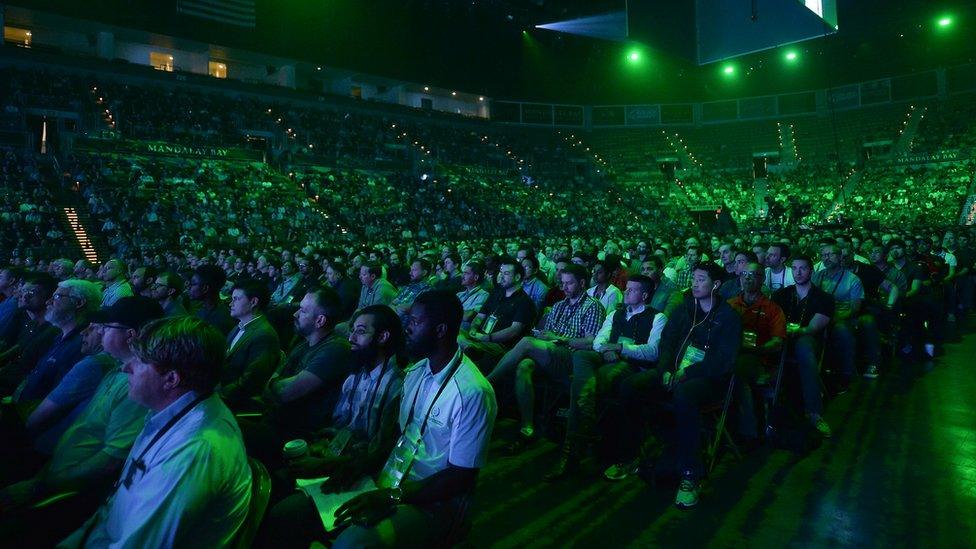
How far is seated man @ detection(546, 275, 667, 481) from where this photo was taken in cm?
434

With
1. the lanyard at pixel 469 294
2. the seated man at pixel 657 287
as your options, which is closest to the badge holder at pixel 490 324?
the lanyard at pixel 469 294

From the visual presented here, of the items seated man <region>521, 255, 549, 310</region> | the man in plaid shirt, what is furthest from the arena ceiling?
the man in plaid shirt

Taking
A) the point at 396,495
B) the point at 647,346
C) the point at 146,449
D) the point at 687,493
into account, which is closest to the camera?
the point at 146,449

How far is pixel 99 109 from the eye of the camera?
2397 centimetres

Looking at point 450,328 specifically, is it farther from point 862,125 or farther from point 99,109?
point 862,125

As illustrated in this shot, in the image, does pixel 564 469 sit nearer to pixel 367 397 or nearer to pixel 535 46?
pixel 367 397

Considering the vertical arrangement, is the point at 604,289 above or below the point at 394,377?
above

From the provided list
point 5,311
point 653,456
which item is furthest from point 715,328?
point 5,311

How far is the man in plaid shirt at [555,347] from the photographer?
493 centimetres

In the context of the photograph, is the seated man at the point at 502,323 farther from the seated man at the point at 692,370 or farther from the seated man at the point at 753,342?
the seated man at the point at 753,342

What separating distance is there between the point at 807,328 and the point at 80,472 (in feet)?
17.3

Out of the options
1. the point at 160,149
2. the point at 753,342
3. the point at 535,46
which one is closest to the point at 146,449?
the point at 753,342

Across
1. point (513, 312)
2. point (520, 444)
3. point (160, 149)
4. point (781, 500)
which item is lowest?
point (781, 500)

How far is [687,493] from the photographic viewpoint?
373 centimetres
